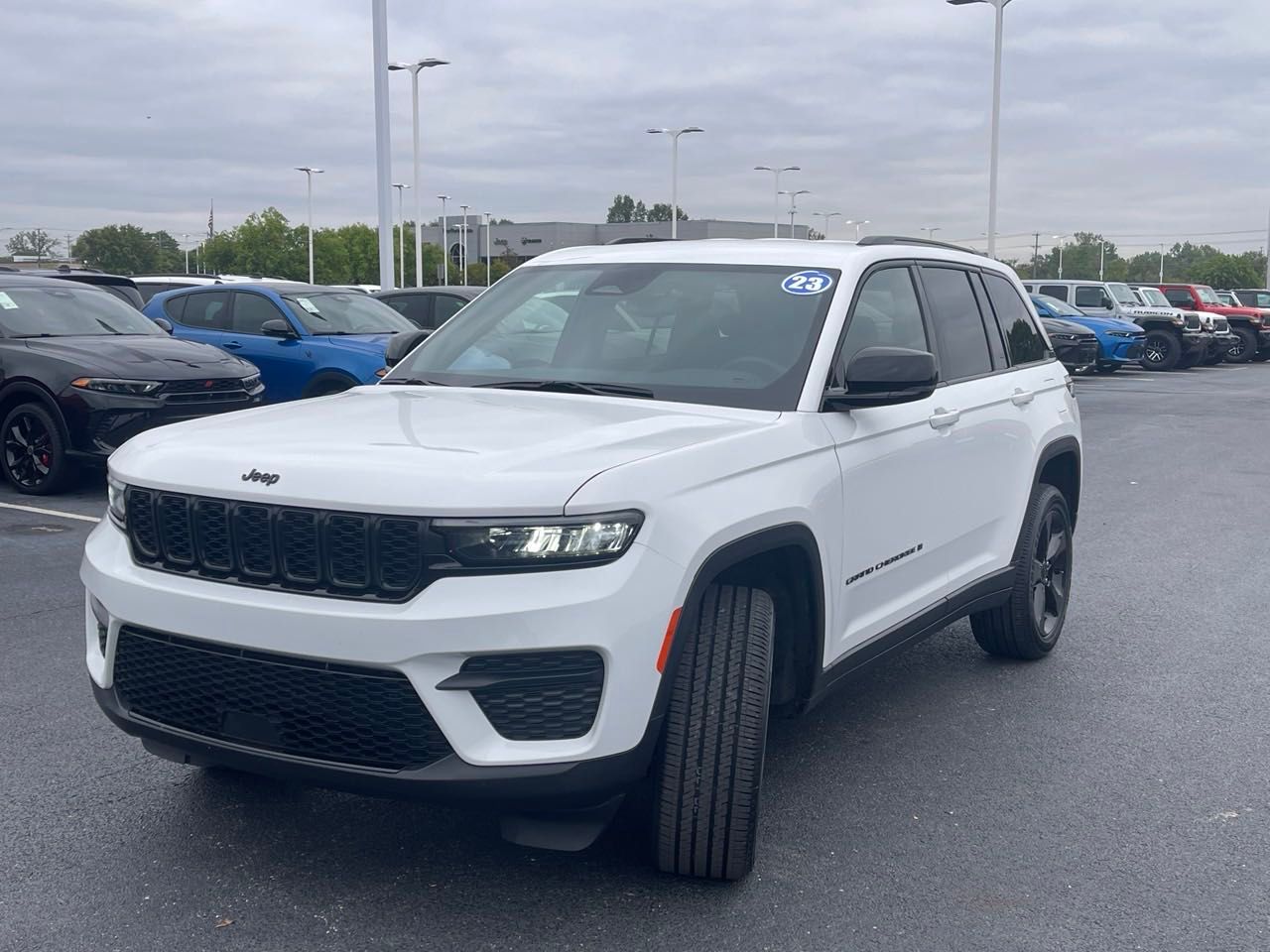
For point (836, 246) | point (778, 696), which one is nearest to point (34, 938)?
point (778, 696)

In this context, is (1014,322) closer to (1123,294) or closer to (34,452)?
(34,452)

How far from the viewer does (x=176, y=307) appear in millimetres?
14281

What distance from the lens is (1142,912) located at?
3453 millimetres

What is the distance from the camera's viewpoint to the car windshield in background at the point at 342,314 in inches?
522

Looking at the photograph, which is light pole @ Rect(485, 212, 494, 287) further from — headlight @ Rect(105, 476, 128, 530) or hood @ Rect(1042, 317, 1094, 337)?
headlight @ Rect(105, 476, 128, 530)

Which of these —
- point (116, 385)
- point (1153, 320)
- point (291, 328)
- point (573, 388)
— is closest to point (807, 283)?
point (573, 388)

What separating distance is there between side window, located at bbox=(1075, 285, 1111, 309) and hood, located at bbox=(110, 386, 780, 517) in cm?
2810

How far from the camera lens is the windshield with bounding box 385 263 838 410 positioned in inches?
166

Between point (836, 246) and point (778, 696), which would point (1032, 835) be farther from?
point (836, 246)

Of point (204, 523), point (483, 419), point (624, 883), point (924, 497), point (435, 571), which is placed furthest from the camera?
point (924, 497)

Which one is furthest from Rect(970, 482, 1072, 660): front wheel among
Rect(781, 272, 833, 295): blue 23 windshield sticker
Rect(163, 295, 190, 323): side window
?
Rect(163, 295, 190, 323): side window

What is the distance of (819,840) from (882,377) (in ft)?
4.41

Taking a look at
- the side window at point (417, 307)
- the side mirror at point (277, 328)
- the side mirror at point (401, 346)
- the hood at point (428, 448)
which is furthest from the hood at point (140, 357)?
the hood at point (428, 448)

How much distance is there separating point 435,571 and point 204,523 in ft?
2.14
